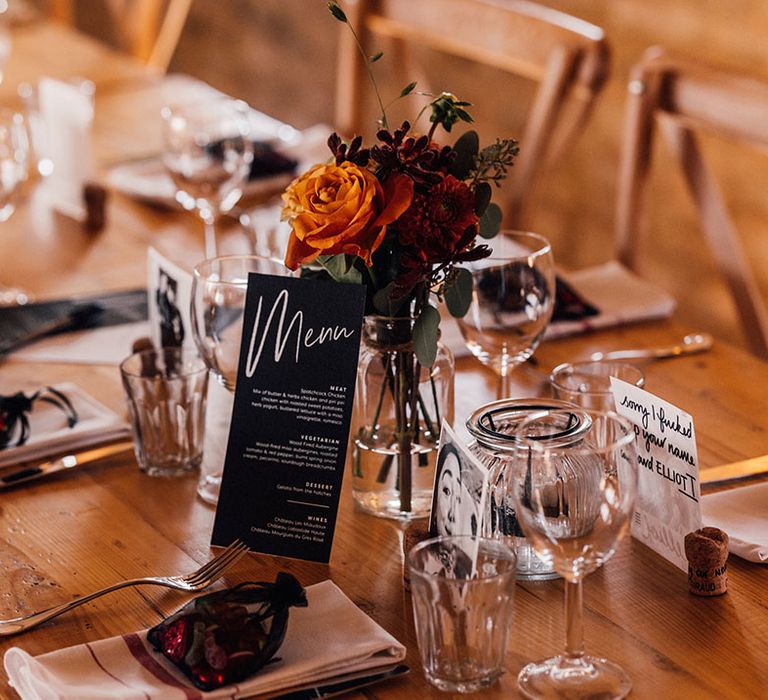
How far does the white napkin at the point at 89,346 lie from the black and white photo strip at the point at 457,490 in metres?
0.65

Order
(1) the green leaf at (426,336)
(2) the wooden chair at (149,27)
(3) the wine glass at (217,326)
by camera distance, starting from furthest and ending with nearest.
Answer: (2) the wooden chair at (149,27) → (3) the wine glass at (217,326) → (1) the green leaf at (426,336)

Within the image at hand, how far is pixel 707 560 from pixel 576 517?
0.61 ft

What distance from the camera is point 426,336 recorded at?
41.0 inches

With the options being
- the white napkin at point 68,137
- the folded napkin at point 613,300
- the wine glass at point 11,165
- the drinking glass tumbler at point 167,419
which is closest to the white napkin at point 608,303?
the folded napkin at point 613,300

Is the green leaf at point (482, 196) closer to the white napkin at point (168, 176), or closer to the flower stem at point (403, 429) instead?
the flower stem at point (403, 429)

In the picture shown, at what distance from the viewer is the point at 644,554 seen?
41.9 inches

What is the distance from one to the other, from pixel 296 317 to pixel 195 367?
0.89 ft

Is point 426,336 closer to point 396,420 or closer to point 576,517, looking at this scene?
point 396,420

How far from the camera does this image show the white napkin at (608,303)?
1583 millimetres

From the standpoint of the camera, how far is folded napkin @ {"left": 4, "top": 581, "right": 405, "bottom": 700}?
86 cm

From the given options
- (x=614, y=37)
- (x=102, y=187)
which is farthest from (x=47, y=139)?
(x=614, y=37)

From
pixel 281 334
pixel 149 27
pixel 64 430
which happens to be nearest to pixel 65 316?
pixel 64 430

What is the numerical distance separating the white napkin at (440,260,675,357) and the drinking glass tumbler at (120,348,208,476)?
388mm

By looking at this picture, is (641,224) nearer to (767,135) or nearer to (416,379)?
(767,135)
